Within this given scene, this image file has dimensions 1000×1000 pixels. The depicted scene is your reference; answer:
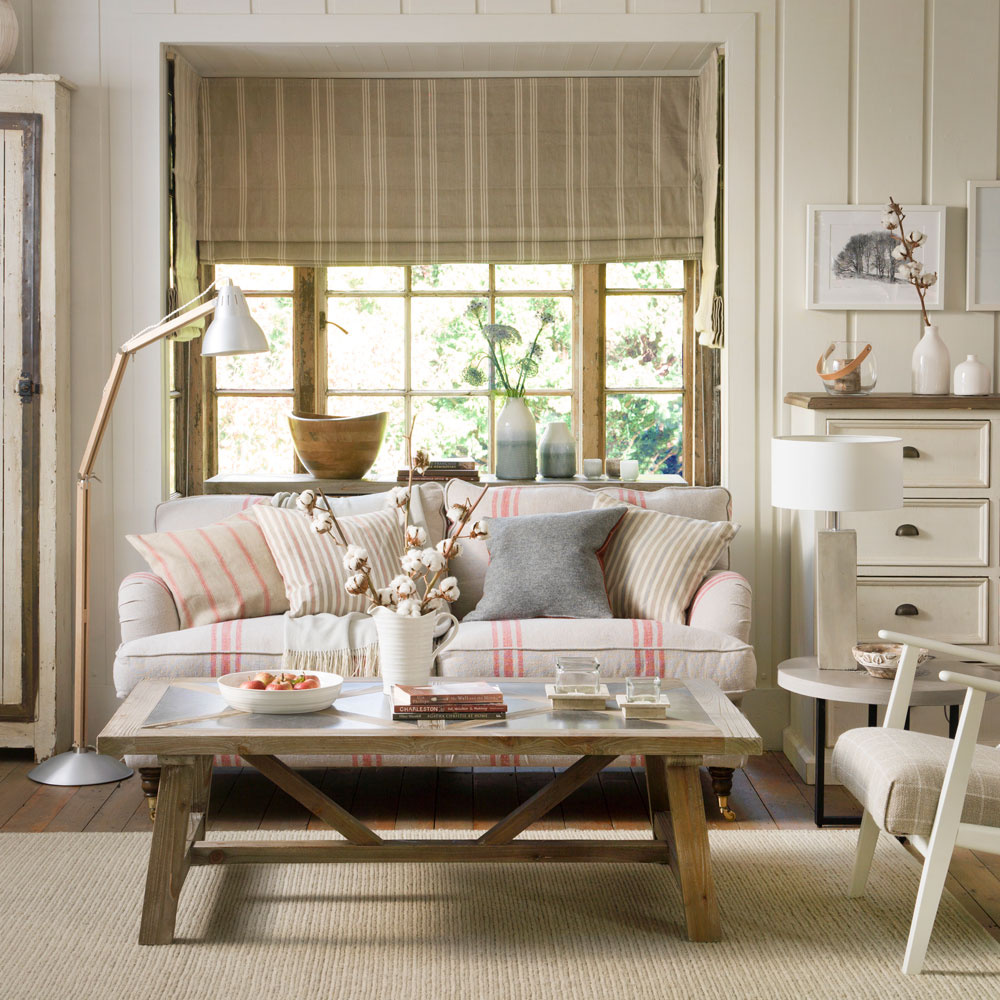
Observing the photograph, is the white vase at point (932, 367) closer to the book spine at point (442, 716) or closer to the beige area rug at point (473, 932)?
the beige area rug at point (473, 932)

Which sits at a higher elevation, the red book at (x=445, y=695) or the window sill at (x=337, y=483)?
the window sill at (x=337, y=483)

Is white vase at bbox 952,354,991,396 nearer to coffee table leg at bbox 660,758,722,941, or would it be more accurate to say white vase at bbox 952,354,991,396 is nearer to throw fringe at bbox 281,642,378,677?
coffee table leg at bbox 660,758,722,941

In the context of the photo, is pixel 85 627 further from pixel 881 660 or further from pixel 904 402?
pixel 904 402

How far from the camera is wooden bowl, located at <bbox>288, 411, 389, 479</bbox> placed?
14.4ft

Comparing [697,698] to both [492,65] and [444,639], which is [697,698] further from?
[492,65]

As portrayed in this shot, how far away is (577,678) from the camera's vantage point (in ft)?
9.06

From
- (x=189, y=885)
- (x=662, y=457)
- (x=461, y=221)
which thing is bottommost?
(x=189, y=885)

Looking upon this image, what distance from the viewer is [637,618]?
3.78m

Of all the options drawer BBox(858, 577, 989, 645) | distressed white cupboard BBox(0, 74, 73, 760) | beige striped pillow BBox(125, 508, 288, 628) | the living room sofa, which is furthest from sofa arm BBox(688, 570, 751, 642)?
distressed white cupboard BBox(0, 74, 73, 760)

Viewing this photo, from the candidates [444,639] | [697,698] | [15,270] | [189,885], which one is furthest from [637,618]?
[15,270]

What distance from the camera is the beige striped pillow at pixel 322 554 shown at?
365cm

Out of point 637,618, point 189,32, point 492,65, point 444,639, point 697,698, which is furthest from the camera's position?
point 492,65

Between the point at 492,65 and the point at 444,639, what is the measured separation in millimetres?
2222

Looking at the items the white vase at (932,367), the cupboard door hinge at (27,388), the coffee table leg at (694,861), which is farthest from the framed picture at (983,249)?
the cupboard door hinge at (27,388)
